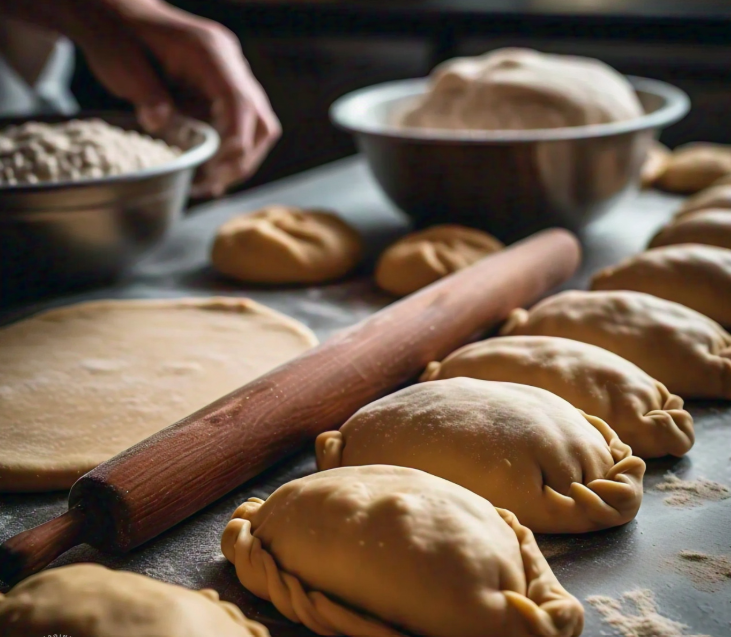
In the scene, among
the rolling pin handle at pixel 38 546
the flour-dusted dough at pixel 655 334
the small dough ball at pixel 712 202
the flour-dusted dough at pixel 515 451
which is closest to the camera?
the rolling pin handle at pixel 38 546

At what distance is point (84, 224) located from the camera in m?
Result: 1.80

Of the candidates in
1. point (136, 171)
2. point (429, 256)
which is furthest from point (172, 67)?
point (429, 256)

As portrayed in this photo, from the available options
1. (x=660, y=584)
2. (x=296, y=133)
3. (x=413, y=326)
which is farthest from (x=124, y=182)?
(x=296, y=133)

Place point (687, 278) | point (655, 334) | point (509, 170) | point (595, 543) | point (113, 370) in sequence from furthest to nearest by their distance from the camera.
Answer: point (509, 170) < point (687, 278) < point (113, 370) < point (655, 334) < point (595, 543)

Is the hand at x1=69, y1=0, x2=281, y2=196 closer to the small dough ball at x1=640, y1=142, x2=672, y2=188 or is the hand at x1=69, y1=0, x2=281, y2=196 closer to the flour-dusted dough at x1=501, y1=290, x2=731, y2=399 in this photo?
the flour-dusted dough at x1=501, y1=290, x2=731, y2=399

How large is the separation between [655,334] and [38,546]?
108 centimetres

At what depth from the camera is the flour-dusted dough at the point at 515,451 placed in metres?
1.09

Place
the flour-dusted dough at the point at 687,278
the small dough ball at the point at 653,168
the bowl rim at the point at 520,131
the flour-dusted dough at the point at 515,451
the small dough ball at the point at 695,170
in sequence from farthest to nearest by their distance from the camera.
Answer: the small dough ball at the point at 653,168
the small dough ball at the point at 695,170
the bowl rim at the point at 520,131
the flour-dusted dough at the point at 687,278
the flour-dusted dough at the point at 515,451

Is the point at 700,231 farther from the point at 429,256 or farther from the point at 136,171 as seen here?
the point at 136,171

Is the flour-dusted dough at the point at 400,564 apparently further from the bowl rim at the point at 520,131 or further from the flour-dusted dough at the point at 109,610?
the bowl rim at the point at 520,131

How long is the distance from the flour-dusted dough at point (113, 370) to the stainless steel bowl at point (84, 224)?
115 millimetres

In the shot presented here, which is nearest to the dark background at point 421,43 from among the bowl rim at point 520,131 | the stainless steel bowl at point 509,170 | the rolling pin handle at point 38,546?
the bowl rim at point 520,131

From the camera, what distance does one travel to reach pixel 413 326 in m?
1.51

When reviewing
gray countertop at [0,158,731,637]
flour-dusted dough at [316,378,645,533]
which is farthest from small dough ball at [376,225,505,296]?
flour-dusted dough at [316,378,645,533]
